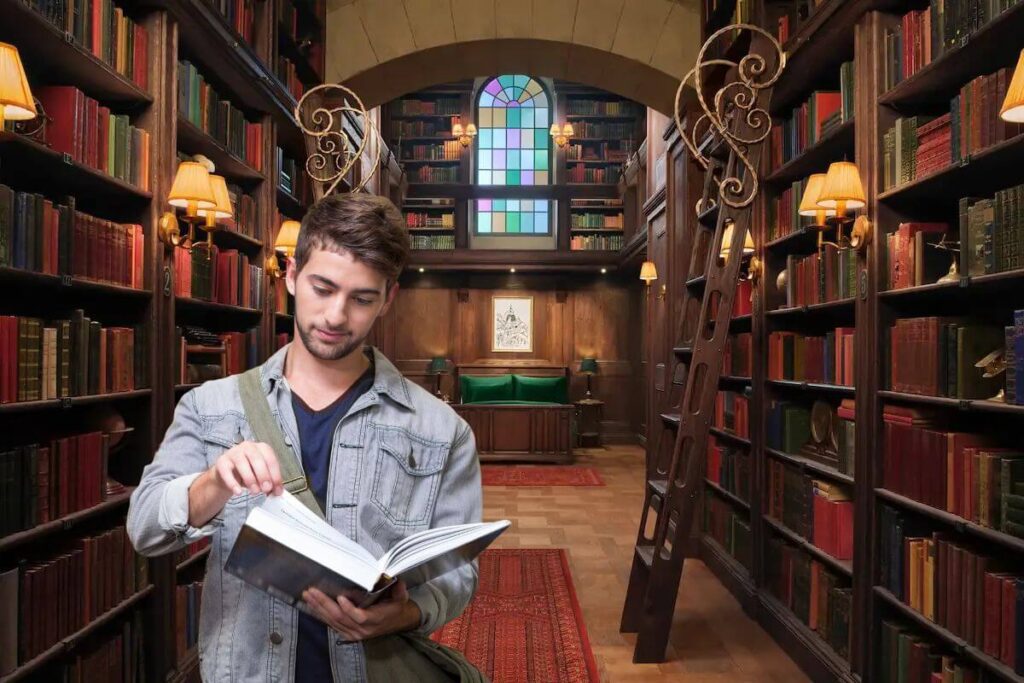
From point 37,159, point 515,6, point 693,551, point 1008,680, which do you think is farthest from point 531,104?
point 1008,680

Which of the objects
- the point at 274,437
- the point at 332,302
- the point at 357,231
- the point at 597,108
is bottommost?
the point at 274,437

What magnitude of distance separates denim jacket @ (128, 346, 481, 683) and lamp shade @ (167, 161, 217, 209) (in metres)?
1.83

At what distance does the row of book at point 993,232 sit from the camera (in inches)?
81.6

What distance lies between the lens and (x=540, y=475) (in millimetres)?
8547

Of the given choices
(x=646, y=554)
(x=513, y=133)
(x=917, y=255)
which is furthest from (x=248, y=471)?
(x=513, y=133)

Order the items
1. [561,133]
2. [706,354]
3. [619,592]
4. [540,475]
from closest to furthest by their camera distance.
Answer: [706,354]
[619,592]
[540,475]
[561,133]

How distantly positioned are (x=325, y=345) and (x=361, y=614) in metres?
0.45

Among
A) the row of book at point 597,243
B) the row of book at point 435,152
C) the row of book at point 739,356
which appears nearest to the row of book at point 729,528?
the row of book at point 739,356

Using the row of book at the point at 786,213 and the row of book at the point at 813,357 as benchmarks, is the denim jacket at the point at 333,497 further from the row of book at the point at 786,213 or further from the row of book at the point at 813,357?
the row of book at the point at 786,213

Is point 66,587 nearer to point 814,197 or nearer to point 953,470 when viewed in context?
point 953,470

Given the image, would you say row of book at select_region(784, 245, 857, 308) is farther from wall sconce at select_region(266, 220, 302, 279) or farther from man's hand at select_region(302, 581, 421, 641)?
wall sconce at select_region(266, 220, 302, 279)

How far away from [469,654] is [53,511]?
1939mm

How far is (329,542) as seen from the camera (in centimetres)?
100

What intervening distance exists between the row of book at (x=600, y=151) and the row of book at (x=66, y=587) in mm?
10128
